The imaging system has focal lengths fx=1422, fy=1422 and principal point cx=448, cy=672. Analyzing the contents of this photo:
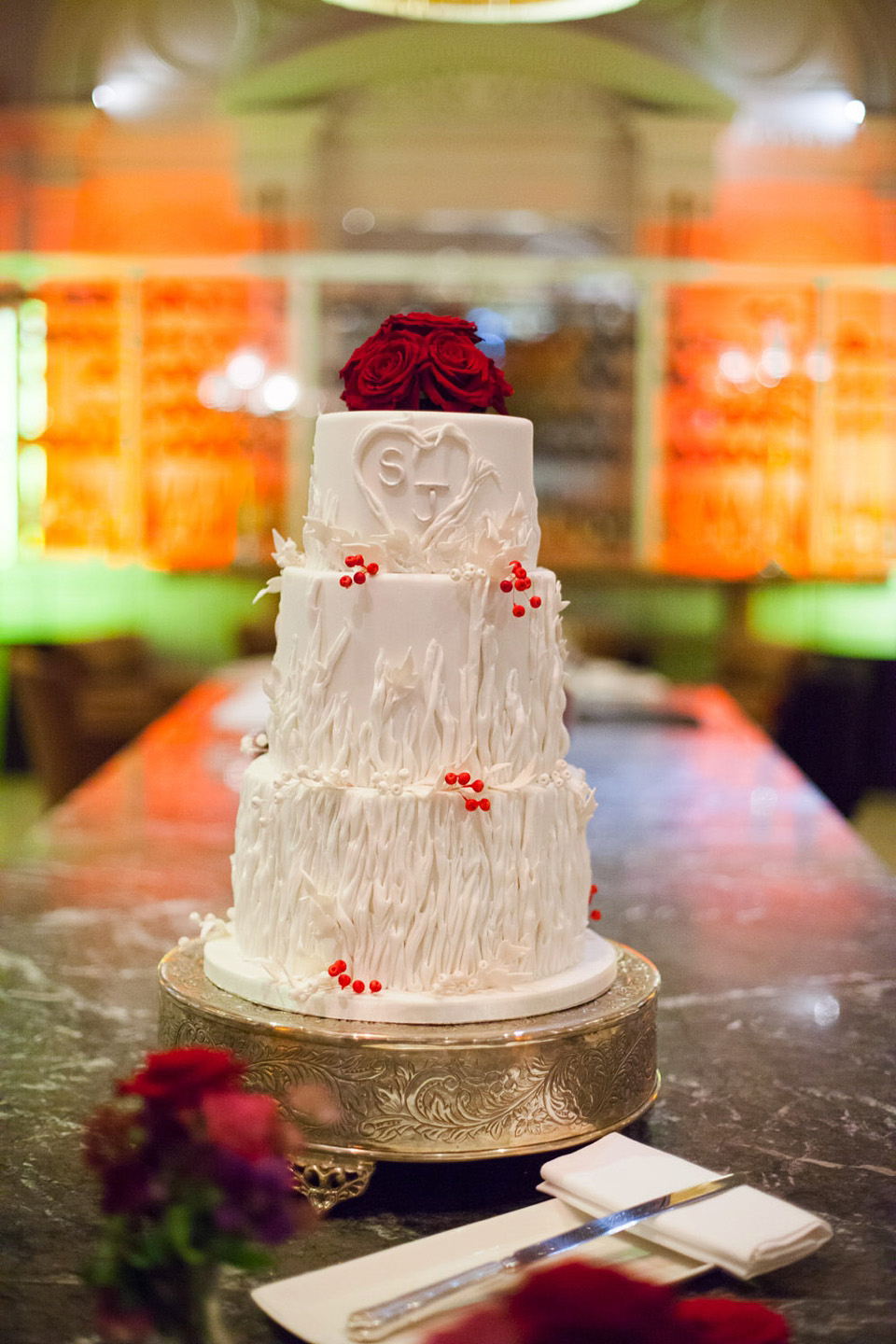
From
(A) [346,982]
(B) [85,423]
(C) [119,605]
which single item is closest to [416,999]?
(A) [346,982]

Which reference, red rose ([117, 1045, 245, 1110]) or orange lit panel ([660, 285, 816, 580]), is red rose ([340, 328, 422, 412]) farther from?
orange lit panel ([660, 285, 816, 580])

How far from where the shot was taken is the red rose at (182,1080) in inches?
33.8

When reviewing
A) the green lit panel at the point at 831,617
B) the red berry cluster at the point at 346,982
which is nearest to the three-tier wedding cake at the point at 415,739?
the red berry cluster at the point at 346,982

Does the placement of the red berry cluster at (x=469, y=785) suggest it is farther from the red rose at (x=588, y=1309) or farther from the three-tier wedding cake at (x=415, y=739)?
the red rose at (x=588, y=1309)

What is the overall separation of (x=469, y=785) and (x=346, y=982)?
23cm

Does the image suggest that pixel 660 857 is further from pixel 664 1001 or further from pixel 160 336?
pixel 160 336

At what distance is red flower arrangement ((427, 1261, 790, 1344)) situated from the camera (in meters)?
0.75

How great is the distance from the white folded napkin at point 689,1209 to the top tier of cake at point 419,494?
59 cm

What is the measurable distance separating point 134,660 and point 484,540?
21.1 feet

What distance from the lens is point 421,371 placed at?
1.51 meters

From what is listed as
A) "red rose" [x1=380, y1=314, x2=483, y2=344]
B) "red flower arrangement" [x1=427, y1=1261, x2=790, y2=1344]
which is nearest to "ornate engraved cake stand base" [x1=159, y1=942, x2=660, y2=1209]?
"red flower arrangement" [x1=427, y1=1261, x2=790, y2=1344]

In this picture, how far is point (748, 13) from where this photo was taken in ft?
25.4

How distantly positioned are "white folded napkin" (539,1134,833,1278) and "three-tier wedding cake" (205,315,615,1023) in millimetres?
173

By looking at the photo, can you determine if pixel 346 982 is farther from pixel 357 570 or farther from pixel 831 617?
pixel 831 617
